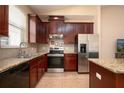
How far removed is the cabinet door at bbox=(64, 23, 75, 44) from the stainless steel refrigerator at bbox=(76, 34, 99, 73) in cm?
93

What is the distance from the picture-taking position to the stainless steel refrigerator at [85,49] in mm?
6879

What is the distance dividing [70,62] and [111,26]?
2.41m

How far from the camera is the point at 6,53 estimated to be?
3.74 meters

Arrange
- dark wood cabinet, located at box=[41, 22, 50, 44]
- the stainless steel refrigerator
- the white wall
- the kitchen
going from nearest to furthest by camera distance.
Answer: the kitchen
the stainless steel refrigerator
the white wall
dark wood cabinet, located at box=[41, 22, 50, 44]

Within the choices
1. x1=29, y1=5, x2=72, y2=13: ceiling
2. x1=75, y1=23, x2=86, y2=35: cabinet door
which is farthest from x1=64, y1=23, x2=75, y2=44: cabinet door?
x1=29, y1=5, x2=72, y2=13: ceiling

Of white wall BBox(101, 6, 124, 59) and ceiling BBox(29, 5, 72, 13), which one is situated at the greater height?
ceiling BBox(29, 5, 72, 13)

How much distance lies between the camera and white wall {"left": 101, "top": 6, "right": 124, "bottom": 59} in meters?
7.19

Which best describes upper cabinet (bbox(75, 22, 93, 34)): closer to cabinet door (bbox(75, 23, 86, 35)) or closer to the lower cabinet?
cabinet door (bbox(75, 23, 86, 35))

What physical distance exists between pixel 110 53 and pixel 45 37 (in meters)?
3.03

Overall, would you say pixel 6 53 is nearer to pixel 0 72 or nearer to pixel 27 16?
pixel 0 72

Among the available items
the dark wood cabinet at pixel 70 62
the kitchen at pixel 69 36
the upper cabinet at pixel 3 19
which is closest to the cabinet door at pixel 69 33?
the kitchen at pixel 69 36
